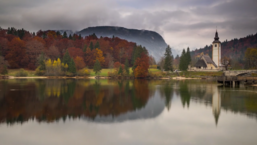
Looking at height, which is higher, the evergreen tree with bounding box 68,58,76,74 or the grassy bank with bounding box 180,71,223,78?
the evergreen tree with bounding box 68,58,76,74

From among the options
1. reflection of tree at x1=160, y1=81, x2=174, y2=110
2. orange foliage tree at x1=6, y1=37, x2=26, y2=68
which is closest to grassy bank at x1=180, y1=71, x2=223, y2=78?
reflection of tree at x1=160, y1=81, x2=174, y2=110

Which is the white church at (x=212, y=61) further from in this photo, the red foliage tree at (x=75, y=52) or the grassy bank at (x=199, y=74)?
the red foliage tree at (x=75, y=52)

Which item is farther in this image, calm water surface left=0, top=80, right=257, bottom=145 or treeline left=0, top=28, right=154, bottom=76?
treeline left=0, top=28, right=154, bottom=76

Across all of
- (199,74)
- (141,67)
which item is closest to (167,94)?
(141,67)

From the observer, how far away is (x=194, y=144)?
37.3 ft

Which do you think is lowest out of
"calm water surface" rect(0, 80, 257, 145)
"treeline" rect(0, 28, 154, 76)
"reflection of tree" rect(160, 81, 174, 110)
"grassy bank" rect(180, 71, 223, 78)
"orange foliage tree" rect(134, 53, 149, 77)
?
"calm water surface" rect(0, 80, 257, 145)

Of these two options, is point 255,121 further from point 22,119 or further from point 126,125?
point 22,119

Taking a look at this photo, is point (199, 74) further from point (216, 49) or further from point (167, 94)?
point (167, 94)

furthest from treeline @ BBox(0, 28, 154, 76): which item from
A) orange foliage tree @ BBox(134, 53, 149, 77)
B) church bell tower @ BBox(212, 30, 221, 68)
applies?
church bell tower @ BBox(212, 30, 221, 68)

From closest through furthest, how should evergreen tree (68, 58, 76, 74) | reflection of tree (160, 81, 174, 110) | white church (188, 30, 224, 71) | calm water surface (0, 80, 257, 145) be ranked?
calm water surface (0, 80, 257, 145) < reflection of tree (160, 81, 174, 110) < evergreen tree (68, 58, 76, 74) < white church (188, 30, 224, 71)

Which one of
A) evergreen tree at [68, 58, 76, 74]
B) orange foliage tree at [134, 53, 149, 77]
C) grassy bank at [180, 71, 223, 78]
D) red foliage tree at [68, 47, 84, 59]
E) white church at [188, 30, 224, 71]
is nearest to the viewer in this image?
orange foliage tree at [134, 53, 149, 77]

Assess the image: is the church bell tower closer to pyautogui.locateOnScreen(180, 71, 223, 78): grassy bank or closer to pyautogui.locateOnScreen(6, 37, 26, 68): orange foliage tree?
pyautogui.locateOnScreen(180, 71, 223, 78): grassy bank

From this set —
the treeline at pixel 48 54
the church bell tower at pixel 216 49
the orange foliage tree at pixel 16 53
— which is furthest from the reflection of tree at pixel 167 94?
the orange foliage tree at pixel 16 53

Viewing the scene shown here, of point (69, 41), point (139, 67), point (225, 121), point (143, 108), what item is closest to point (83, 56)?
point (69, 41)
